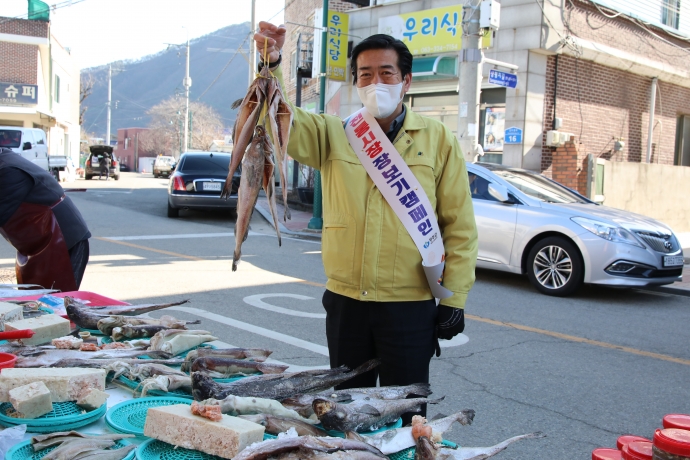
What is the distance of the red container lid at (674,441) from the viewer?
1894 millimetres

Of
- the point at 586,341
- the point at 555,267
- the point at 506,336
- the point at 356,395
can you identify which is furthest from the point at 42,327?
the point at 555,267

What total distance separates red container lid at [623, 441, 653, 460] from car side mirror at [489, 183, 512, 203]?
24.6 feet

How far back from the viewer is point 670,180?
56.1ft

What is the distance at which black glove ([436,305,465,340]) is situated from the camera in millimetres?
2701

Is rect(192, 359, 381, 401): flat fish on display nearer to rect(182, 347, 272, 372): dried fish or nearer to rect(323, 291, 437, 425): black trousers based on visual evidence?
rect(323, 291, 437, 425): black trousers

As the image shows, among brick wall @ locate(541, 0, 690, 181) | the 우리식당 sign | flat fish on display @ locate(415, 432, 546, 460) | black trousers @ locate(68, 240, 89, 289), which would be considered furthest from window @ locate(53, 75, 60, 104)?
flat fish on display @ locate(415, 432, 546, 460)

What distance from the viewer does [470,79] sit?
11.8 meters

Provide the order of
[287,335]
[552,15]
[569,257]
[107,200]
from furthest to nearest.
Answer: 1. [107,200]
2. [552,15]
3. [569,257]
4. [287,335]

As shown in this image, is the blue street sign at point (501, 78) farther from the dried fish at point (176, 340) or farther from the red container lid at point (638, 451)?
the red container lid at point (638, 451)

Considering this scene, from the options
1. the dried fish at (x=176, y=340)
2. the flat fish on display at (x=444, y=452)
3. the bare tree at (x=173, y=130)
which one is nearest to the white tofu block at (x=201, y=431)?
the flat fish on display at (x=444, y=452)

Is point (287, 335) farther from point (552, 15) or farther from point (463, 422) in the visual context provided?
point (552, 15)

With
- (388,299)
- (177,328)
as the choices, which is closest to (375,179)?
(388,299)

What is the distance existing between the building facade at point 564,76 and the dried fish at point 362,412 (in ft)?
40.0

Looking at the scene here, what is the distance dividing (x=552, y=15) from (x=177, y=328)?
1488 cm
